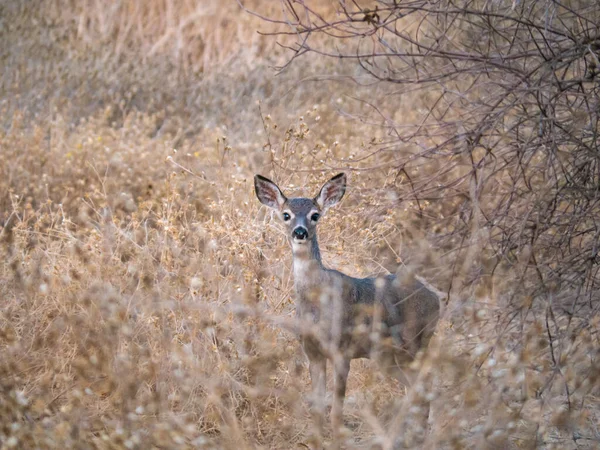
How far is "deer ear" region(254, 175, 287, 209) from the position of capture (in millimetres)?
6766

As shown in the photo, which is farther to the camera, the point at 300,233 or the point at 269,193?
the point at 269,193

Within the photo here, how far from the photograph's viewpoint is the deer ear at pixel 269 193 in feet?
22.2

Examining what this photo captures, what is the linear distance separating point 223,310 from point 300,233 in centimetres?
74

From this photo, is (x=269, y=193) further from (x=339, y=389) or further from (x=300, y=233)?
(x=339, y=389)

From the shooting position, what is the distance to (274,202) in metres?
6.89

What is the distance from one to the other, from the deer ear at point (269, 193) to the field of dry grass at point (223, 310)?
20cm

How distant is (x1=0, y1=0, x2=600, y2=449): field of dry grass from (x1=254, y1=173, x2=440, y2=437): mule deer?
17 cm

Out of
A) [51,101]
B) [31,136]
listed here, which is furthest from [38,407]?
[51,101]

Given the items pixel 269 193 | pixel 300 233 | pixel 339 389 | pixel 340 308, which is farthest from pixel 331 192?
pixel 339 389

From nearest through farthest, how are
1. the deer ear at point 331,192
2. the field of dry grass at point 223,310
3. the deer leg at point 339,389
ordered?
1. the field of dry grass at point 223,310
2. the deer leg at point 339,389
3. the deer ear at point 331,192

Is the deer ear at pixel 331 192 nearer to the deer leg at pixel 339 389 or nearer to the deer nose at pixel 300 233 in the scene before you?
the deer nose at pixel 300 233

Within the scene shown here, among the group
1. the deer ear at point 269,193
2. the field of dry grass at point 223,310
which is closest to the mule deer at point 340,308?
the deer ear at point 269,193

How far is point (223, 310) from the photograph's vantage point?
A: 642 cm

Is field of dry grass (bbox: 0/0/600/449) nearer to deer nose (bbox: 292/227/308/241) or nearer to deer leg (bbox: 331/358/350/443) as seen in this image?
deer leg (bbox: 331/358/350/443)
